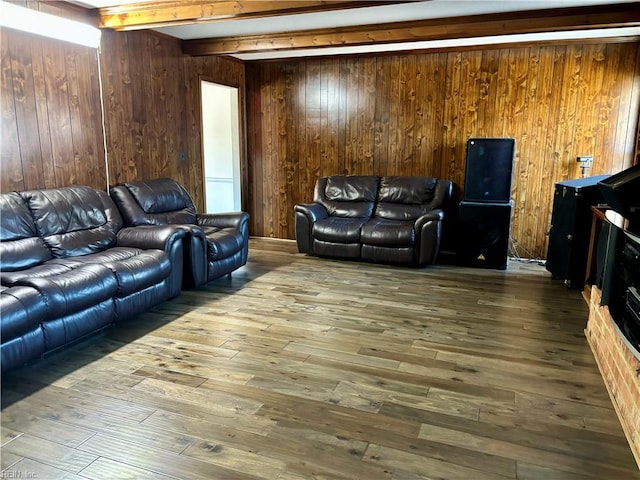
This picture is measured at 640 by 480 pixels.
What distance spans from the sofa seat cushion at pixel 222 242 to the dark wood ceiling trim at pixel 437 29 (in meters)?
2.05

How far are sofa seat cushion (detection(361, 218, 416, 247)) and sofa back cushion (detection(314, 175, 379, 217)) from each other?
1.69ft

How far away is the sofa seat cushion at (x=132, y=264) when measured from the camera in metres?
3.25

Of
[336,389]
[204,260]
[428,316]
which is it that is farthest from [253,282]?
[336,389]

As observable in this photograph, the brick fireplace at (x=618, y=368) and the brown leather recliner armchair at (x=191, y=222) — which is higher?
the brown leather recliner armchair at (x=191, y=222)

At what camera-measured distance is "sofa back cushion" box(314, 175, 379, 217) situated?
5794mm

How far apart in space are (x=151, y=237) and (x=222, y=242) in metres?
0.72

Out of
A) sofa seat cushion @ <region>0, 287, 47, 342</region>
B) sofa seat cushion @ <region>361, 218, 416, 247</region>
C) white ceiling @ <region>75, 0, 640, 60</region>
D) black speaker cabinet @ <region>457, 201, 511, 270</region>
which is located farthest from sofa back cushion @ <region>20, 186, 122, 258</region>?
black speaker cabinet @ <region>457, 201, 511, 270</region>

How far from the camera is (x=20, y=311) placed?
8.26ft

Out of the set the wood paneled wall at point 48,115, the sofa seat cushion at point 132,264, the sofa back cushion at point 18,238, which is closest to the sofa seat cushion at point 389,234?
the sofa seat cushion at point 132,264

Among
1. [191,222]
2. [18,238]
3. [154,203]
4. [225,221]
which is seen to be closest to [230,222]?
[225,221]

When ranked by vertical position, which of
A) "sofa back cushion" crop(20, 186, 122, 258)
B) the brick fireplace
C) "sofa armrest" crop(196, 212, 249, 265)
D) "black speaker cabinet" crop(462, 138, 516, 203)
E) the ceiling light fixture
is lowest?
the brick fireplace

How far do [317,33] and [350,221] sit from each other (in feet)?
6.81

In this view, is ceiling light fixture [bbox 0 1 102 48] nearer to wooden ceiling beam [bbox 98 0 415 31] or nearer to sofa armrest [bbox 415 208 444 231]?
wooden ceiling beam [bbox 98 0 415 31]

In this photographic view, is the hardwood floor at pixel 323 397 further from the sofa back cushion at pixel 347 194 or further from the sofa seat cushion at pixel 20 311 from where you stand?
the sofa back cushion at pixel 347 194
